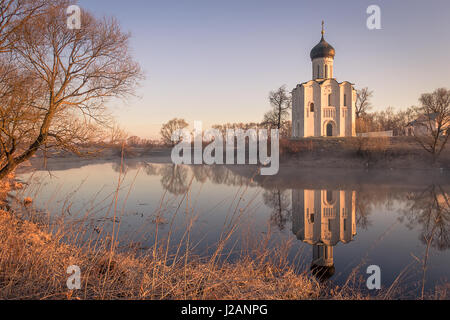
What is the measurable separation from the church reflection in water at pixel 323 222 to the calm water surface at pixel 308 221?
0.03 meters

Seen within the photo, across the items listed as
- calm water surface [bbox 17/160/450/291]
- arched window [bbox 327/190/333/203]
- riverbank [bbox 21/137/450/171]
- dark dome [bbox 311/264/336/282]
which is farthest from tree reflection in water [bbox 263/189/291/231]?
riverbank [bbox 21/137/450/171]

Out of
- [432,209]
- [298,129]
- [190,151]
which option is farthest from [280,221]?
[190,151]

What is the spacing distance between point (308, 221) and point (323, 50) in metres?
31.1

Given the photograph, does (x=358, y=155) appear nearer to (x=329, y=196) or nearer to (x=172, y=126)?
(x=329, y=196)

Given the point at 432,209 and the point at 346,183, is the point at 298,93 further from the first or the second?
the point at 432,209

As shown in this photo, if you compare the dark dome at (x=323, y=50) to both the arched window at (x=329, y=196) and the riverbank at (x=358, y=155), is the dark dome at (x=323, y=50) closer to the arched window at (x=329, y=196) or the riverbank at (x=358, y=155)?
the riverbank at (x=358, y=155)

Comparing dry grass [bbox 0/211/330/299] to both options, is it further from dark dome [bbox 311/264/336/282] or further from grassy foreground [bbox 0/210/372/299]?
dark dome [bbox 311/264/336/282]

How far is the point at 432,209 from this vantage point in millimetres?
10469

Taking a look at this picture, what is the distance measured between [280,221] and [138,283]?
7033mm

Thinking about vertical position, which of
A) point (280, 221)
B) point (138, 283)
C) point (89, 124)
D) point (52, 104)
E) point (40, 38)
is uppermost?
point (40, 38)

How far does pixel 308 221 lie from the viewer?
30.4ft

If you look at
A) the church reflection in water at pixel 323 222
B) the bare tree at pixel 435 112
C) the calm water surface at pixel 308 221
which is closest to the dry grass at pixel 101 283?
the calm water surface at pixel 308 221
